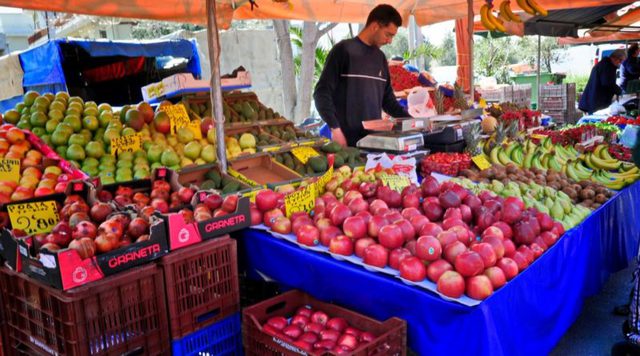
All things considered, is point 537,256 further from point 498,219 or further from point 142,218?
point 142,218

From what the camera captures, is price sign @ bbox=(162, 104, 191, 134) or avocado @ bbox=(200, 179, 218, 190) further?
price sign @ bbox=(162, 104, 191, 134)

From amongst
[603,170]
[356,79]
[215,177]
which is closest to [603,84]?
[603,170]

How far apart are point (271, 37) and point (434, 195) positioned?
12050mm

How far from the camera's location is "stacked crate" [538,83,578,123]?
11.2 meters

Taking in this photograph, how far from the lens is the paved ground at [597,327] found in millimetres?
3215

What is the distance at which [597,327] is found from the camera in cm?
349

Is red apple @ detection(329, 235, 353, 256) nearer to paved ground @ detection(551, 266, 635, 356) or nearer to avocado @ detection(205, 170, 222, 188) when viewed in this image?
avocado @ detection(205, 170, 222, 188)

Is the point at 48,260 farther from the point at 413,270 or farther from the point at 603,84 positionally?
the point at 603,84

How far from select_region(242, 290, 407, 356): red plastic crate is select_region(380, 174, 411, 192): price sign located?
3.16 ft

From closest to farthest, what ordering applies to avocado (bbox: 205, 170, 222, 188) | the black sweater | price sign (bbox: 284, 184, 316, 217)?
price sign (bbox: 284, 184, 316, 217) < avocado (bbox: 205, 170, 222, 188) < the black sweater

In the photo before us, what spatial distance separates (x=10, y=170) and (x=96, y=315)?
169cm

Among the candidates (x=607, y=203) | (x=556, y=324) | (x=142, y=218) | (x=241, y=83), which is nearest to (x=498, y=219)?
(x=556, y=324)

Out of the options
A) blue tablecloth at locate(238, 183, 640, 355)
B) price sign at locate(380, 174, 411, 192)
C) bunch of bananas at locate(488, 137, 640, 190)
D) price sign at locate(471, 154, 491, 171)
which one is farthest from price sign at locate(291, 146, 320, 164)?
bunch of bananas at locate(488, 137, 640, 190)

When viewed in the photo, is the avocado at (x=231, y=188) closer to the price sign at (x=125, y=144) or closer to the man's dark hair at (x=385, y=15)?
the price sign at (x=125, y=144)
